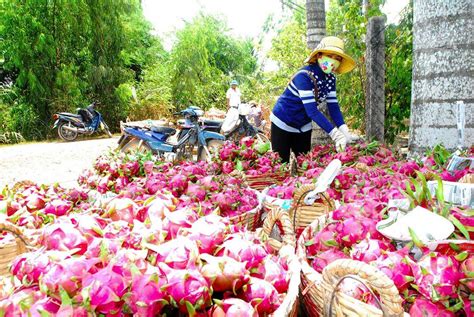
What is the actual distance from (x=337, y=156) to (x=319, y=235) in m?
1.54

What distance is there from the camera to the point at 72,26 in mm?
13562

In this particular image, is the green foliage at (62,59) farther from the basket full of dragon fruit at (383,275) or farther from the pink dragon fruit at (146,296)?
the pink dragon fruit at (146,296)

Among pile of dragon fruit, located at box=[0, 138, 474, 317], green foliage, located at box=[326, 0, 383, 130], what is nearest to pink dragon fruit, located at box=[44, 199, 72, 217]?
pile of dragon fruit, located at box=[0, 138, 474, 317]

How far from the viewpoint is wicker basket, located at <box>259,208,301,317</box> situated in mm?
→ 1061

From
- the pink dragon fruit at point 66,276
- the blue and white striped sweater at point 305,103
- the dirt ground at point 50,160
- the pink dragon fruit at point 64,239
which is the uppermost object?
the blue and white striped sweater at point 305,103

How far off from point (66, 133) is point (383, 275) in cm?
1228

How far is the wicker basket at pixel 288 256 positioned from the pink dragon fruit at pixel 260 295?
0.03 meters

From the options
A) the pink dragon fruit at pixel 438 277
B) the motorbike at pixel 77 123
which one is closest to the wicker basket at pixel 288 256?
the pink dragon fruit at pixel 438 277

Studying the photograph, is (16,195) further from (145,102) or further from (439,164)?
(145,102)

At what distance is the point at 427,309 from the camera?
3.43 ft

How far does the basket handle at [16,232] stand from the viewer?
4.99 feet

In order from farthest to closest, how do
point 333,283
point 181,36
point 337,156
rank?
point 181,36, point 337,156, point 333,283

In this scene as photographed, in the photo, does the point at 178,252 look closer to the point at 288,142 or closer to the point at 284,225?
the point at 284,225

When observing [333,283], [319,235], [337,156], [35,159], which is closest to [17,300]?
[333,283]
